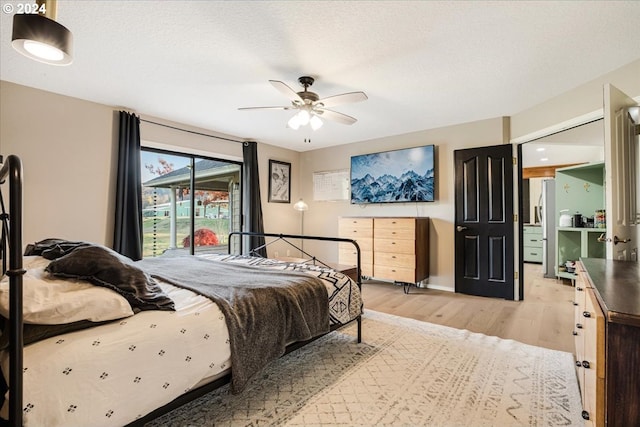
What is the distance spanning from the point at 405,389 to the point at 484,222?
2.95m

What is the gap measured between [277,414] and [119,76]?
10.4ft

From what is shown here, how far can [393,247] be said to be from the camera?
14.8 ft

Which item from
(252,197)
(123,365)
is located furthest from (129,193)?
(123,365)

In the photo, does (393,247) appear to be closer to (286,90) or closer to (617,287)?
(286,90)

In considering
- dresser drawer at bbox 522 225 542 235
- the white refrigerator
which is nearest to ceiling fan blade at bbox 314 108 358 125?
the white refrigerator

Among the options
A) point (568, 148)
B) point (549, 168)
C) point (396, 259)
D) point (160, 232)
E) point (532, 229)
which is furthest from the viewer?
point (549, 168)

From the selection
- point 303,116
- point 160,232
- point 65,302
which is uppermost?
point 303,116

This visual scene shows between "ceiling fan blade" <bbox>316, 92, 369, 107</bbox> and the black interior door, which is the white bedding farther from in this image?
the black interior door

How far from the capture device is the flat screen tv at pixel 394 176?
4656 mm

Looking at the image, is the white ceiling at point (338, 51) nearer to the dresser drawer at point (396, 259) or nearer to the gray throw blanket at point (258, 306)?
the gray throw blanket at point (258, 306)

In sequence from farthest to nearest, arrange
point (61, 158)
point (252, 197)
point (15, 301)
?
1. point (252, 197)
2. point (61, 158)
3. point (15, 301)

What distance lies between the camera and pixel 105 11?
196 cm

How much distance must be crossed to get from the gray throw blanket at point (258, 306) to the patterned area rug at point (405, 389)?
1.08ft

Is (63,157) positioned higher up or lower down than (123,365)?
higher up
